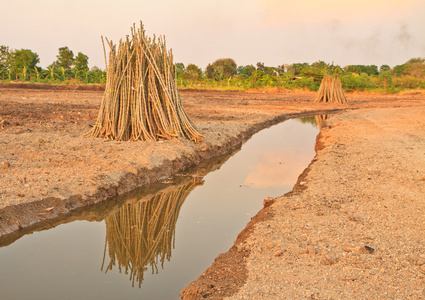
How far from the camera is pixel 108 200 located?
219 inches

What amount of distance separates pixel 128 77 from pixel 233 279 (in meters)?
5.52

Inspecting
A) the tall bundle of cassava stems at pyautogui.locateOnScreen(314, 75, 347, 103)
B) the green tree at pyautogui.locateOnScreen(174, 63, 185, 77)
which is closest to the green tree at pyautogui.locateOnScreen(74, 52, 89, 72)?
the green tree at pyautogui.locateOnScreen(174, 63, 185, 77)

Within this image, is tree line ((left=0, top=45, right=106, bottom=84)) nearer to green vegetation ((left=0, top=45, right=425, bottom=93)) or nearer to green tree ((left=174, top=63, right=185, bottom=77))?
green vegetation ((left=0, top=45, right=425, bottom=93))

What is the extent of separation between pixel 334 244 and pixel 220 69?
43.9 meters

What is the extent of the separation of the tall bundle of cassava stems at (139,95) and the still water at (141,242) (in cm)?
141

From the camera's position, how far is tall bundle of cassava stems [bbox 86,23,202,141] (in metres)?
7.93

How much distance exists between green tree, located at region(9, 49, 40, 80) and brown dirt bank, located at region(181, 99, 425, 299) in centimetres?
3097

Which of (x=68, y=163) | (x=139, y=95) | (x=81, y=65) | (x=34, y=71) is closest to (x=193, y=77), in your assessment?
(x=81, y=65)

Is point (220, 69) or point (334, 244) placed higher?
point (220, 69)

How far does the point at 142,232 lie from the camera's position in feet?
15.4

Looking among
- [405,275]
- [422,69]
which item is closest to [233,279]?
[405,275]

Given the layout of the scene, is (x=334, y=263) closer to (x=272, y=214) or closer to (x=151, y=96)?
(x=272, y=214)

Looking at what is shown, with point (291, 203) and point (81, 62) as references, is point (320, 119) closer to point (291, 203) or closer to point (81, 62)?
point (291, 203)

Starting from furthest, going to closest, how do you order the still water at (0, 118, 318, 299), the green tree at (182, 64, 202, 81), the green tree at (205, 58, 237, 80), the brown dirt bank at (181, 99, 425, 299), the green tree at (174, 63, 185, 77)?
the green tree at (205, 58, 237, 80)
the green tree at (174, 63, 185, 77)
the green tree at (182, 64, 202, 81)
the still water at (0, 118, 318, 299)
the brown dirt bank at (181, 99, 425, 299)
